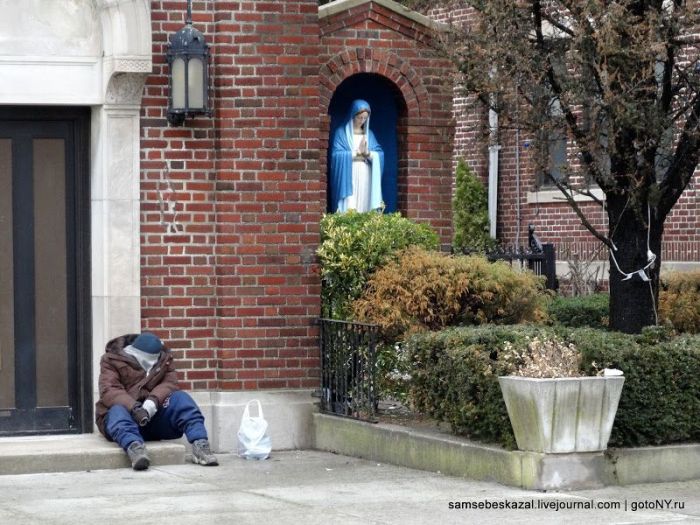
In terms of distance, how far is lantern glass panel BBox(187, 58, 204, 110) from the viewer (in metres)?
10.9

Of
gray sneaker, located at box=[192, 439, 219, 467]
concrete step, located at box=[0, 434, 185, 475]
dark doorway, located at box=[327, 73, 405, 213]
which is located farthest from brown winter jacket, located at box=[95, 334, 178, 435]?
dark doorway, located at box=[327, 73, 405, 213]

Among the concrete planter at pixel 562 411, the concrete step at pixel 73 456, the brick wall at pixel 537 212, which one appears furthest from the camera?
the brick wall at pixel 537 212

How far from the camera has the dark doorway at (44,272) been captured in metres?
11.2

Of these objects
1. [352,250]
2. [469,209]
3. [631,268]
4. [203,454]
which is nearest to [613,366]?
[631,268]

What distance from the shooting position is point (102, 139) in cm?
1110

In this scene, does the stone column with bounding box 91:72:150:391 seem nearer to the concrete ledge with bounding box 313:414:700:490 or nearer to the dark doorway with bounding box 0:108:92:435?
the dark doorway with bounding box 0:108:92:435

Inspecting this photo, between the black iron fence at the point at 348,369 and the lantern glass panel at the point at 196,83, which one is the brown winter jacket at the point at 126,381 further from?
the lantern glass panel at the point at 196,83

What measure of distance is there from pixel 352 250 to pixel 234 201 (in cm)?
108

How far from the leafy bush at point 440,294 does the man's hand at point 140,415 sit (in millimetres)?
2027

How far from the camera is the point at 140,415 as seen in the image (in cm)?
1033

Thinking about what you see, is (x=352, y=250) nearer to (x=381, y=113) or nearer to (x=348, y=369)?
(x=348, y=369)

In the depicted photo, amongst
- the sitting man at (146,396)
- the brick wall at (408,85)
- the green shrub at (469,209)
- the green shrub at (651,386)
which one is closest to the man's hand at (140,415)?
the sitting man at (146,396)

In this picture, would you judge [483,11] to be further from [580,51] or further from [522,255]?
[522,255]

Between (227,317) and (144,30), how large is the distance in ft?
7.72
